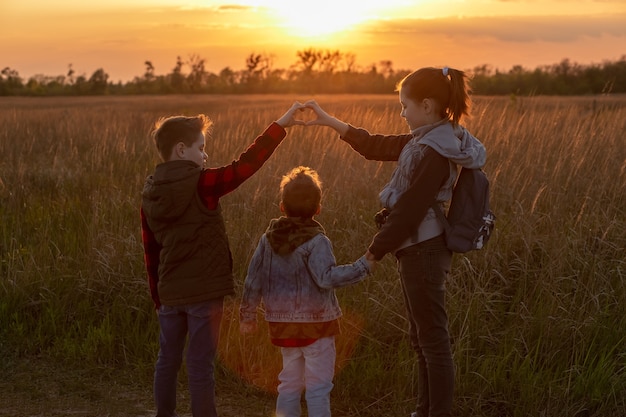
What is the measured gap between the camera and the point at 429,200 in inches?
119

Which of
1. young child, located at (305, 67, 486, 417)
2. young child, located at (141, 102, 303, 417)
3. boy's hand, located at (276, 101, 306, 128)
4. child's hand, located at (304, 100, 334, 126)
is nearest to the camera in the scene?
young child, located at (305, 67, 486, 417)

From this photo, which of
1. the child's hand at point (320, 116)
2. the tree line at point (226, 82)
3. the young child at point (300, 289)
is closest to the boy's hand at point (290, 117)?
the child's hand at point (320, 116)

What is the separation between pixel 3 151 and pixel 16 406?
667 centimetres

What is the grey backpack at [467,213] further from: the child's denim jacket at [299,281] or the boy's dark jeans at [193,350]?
the boy's dark jeans at [193,350]

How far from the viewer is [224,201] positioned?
20.1 ft

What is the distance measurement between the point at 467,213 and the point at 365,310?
1470mm

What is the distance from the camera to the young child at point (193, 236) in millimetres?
3156

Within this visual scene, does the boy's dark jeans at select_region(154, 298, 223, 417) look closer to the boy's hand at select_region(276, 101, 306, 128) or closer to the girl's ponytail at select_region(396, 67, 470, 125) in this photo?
the boy's hand at select_region(276, 101, 306, 128)

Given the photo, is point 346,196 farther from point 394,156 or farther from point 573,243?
point 394,156

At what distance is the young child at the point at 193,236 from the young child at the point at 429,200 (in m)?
0.65

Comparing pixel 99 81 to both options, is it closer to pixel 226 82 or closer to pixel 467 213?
pixel 226 82

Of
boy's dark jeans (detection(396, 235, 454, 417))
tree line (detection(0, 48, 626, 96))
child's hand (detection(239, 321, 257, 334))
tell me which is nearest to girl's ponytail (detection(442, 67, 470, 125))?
boy's dark jeans (detection(396, 235, 454, 417))

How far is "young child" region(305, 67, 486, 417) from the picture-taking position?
3.01m

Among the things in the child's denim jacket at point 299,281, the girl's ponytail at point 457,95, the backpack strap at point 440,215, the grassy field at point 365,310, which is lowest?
the grassy field at point 365,310
